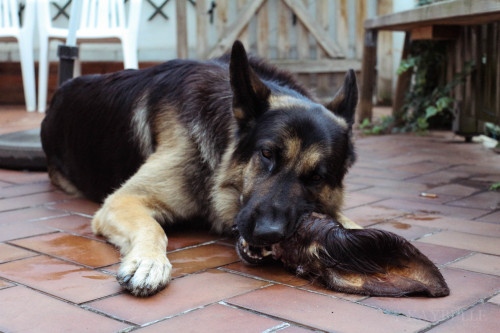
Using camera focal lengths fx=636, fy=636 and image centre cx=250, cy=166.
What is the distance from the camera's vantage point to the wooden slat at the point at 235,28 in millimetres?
8355

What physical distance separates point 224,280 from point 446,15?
3090 mm

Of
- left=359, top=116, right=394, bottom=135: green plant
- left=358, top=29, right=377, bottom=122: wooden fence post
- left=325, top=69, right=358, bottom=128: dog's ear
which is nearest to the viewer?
left=325, top=69, right=358, bottom=128: dog's ear

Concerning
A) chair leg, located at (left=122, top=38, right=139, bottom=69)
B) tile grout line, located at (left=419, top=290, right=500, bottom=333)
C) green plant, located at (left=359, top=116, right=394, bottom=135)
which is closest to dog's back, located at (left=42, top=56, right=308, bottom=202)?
tile grout line, located at (left=419, top=290, right=500, bottom=333)

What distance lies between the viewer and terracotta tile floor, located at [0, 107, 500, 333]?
5.58 feet

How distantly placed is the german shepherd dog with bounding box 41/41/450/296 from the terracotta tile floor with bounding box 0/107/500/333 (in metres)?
0.11

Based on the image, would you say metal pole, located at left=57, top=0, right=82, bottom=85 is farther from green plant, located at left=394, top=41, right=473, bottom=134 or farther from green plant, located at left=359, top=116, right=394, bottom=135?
green plant, located at left=394, top=41, right=473, bottom=134

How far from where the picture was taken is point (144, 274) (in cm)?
195

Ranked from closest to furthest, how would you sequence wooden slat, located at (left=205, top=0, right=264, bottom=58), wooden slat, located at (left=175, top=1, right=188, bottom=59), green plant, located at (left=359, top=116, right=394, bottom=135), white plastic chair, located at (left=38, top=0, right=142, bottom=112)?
1. green plant, located at (left=359, top=116, right=394, bottom=135)
2. white plastic chair, located at (left=38, top=0, right=142, bottom=112)
3. wooden slat, located at (left=175, top=1, right=188, bottom=59)
4. wooden slat, located at (left=205, top=0, right=264, bottom=58)

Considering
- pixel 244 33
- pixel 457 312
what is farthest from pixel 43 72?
pixel 457 312

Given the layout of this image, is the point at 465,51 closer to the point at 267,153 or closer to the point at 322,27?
the point at 322,27

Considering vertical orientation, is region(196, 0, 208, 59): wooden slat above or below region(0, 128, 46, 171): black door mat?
above

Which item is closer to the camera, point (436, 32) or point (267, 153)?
point (267, 153)

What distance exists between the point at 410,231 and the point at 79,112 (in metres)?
1.78

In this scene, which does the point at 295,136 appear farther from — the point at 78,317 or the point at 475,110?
the point at 475,110
